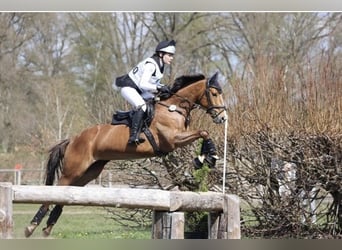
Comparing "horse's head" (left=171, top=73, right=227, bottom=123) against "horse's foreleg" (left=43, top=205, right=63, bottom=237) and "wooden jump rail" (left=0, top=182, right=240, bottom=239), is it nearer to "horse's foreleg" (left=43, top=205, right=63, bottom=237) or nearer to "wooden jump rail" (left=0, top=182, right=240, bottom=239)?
"wooden jump rail" (left=0, top=182, right=240, bottom=239)

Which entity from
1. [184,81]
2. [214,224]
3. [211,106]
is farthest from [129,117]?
[214,224]

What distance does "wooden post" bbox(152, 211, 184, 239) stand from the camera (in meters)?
5.57

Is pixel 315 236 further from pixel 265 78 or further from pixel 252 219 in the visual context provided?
pixel 265 78

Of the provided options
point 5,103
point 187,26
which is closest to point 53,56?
point 5,103

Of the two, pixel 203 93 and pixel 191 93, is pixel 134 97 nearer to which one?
pixel 191 93

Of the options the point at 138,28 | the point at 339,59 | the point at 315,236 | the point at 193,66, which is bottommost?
the point at 315,236

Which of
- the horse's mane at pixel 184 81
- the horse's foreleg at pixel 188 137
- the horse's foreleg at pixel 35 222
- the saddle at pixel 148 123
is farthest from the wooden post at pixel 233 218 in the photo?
the horse's foreleg at pixel 35 222

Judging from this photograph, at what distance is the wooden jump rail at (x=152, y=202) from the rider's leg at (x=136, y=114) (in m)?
1.56

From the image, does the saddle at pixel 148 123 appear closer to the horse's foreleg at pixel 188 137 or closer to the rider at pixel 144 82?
the rider at pixel 144 82

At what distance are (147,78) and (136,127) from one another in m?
0.52

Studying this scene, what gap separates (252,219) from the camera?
862 centimetres

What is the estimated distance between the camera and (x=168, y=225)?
5609 millimetres

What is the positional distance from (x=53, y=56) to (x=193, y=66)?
4053mm

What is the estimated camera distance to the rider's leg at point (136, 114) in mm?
7230
